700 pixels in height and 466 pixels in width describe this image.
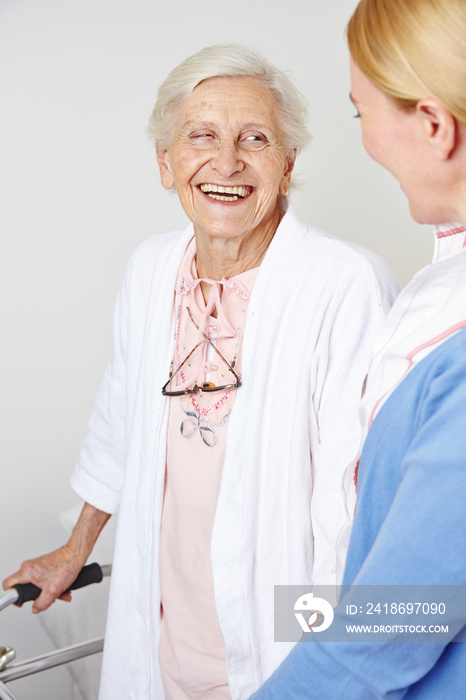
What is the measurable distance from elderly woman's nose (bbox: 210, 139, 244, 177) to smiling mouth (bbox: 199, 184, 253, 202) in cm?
3

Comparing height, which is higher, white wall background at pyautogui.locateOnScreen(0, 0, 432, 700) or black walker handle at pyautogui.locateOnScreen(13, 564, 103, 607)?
white wall background at pyautogui.locateOnScreen(0, 0, 432, 700)

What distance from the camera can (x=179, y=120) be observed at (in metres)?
1.40

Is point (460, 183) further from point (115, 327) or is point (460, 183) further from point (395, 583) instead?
point (115, 327)

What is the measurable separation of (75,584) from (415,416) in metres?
1.01

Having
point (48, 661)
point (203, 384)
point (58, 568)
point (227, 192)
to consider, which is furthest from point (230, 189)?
point (48, 661)

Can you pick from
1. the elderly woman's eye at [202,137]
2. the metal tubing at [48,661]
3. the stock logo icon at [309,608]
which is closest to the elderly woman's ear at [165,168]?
the elderly woman's eye at [202,137]

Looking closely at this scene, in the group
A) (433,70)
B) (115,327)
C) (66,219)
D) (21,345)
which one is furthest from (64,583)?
(433,70)

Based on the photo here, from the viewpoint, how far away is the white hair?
134cm

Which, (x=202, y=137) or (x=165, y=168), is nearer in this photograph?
(x=202, y=137)

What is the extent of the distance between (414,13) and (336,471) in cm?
72

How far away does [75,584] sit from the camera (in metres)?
1.54

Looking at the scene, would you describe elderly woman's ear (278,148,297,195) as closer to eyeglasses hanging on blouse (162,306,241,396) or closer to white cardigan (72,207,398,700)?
white cardigan (72,207,398,700)

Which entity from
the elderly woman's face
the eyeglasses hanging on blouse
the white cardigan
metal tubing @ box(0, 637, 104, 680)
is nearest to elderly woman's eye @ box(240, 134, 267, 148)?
the elderly woman's face

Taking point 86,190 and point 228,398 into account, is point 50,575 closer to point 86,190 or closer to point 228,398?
point 228,398
